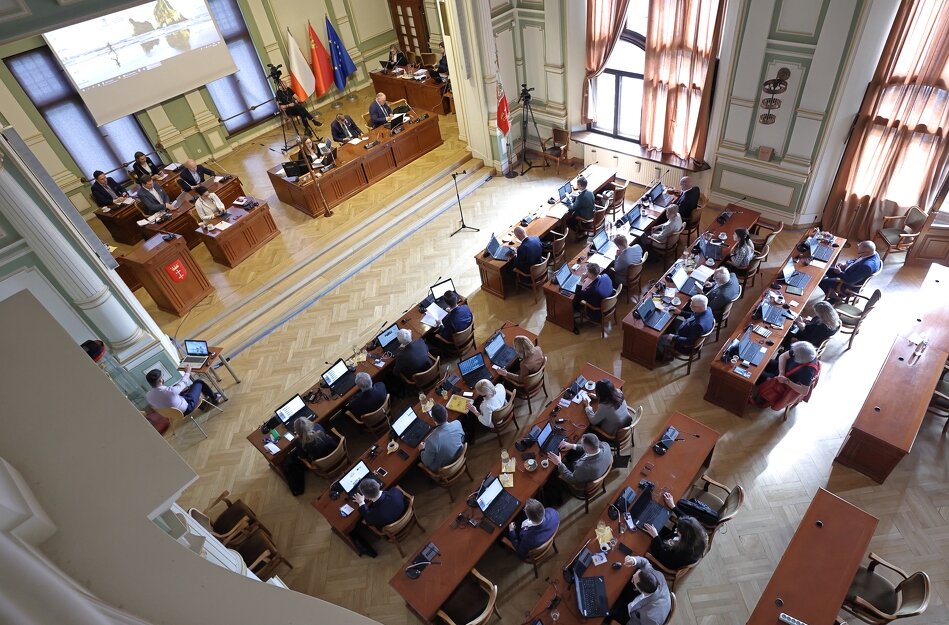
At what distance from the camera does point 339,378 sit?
7.05 m

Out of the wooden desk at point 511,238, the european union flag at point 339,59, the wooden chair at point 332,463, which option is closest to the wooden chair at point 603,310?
the wooden desk at point 511,238

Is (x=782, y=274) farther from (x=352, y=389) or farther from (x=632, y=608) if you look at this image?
(x=352, y=389)

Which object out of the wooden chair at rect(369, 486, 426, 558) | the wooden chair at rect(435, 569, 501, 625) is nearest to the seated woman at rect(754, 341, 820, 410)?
the wooden chair at rect(435, 569, 501, 625)

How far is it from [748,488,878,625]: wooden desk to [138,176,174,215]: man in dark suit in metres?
11.0

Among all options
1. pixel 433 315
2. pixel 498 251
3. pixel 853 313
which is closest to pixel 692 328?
pixel 853 313

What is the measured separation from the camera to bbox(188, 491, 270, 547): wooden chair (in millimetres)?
5598

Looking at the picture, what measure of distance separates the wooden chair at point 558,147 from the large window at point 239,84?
24.4ft

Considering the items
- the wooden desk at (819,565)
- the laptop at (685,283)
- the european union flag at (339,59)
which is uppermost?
the european union flag at (339,59)

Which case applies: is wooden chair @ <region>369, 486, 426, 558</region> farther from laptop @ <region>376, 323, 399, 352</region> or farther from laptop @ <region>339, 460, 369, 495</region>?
laptop @ <region>376, 323, 399, 352</region>

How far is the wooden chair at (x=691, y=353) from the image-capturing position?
22.8ft

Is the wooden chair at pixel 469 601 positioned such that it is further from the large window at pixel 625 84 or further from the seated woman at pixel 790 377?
the large window at pixel 625 84

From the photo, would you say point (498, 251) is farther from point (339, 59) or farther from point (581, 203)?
point (339, 59)

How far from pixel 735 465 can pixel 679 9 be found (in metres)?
6.77

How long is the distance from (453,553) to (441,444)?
1.13 meters
